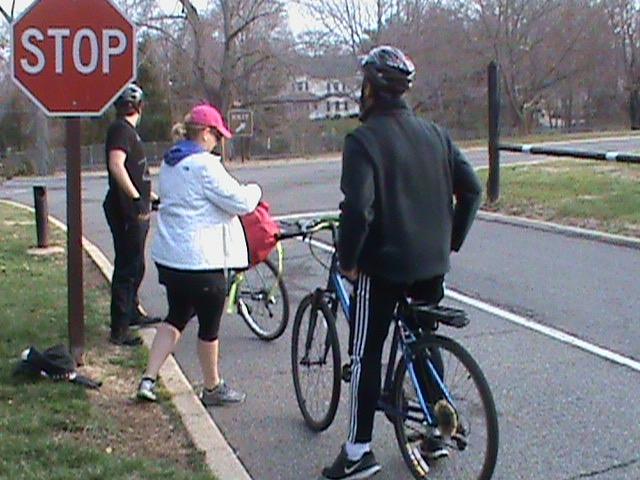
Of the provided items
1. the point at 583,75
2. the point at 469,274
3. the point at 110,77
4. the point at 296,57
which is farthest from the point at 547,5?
the point at 110,77

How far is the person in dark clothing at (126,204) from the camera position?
6914 mm

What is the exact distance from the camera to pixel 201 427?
17.0ft

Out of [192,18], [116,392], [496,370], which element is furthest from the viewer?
[192,18]

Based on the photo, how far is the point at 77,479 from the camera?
14.0ft

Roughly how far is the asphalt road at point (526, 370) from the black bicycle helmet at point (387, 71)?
6.17ft

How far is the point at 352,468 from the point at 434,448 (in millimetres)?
416

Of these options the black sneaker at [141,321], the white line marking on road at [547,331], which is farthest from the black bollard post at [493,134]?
the black sneaker at [141,321]

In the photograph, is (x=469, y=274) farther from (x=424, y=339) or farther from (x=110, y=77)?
(x=424, y=339)

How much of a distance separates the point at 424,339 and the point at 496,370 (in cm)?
219

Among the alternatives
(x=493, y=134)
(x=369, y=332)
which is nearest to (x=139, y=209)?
(x=369, y=332)

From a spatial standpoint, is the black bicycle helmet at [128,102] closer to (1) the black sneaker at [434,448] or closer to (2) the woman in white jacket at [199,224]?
(2) the woman in white jacket at [199,224]

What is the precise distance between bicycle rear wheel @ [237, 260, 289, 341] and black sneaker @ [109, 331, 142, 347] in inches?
35.0

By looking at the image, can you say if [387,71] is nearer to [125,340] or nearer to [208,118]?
[208,118]

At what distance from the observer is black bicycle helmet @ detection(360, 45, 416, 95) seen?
4098mm
